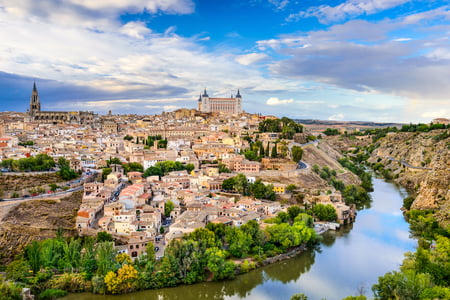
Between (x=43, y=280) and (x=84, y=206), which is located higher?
(x=84, y=206)

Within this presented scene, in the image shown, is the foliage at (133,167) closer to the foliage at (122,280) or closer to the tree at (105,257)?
the tree at (105,257)

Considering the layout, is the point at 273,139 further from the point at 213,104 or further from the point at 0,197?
the point at 213,104

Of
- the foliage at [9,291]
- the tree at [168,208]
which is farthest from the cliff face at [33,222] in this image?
the tree at [168,208]

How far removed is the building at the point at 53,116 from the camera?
55.3m

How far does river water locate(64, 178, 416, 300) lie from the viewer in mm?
13602

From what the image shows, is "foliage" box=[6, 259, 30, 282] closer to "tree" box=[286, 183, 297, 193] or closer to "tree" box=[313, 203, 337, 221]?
"tree" box=[313, 203, 337, 221]

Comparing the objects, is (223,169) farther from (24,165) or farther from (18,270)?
(18,270)

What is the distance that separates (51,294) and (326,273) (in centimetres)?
1047

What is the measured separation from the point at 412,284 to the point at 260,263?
596cm

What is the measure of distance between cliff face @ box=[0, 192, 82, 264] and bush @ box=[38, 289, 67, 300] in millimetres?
3575

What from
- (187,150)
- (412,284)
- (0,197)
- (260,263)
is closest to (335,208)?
(260,263)

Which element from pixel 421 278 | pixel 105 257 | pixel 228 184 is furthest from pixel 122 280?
pixel 228 184

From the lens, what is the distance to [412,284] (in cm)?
1142

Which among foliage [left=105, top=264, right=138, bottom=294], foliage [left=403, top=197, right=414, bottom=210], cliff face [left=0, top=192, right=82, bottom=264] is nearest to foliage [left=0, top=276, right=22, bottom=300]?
foliage [left=105, top=264, right=138, bottom=294]
